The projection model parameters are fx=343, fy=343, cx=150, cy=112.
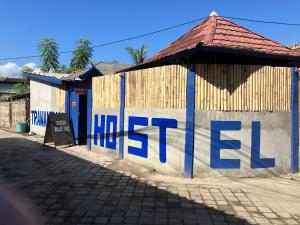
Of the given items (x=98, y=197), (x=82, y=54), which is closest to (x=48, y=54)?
(x=82, y=54)

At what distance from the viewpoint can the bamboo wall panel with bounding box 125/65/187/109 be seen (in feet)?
27.6

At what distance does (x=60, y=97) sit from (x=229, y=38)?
847 cm

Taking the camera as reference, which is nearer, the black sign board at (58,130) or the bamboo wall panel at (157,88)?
the bamboo wall panel at (157,88)

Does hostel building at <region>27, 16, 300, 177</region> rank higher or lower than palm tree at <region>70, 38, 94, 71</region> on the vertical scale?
lower

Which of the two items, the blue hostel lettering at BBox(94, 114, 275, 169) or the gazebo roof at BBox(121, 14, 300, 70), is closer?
the blue hostel lettering at BBox(94, 114, 275, 169)

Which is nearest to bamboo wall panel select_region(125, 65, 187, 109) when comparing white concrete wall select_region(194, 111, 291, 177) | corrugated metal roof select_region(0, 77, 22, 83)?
white concrete wall select_region(194, 111, 291, 177)

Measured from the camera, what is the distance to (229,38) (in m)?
9.62

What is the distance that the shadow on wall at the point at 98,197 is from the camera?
18.7 feet

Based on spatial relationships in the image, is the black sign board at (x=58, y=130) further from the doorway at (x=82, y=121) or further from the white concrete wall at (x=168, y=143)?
the white concrete wall at (x=168, y=143)

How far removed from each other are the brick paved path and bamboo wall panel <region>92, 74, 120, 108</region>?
2233 mm

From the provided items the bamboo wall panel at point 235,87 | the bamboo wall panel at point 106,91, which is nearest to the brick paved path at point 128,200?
the bamboo wall panel at point 235,87

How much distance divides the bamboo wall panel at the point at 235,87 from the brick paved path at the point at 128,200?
193 centimetres

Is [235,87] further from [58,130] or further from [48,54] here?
[48,54]

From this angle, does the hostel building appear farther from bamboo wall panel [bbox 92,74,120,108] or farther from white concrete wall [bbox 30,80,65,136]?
white concrete wall [bbox 30,80,65,136]
